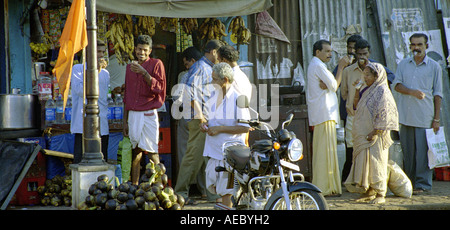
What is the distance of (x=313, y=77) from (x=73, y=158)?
347 centimetres

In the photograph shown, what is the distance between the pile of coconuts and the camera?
220 inches

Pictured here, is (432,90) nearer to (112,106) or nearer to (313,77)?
(313,77)

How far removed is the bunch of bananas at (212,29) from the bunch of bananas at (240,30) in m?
0.20

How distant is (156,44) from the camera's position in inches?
364

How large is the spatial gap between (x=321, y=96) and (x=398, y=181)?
1.53m

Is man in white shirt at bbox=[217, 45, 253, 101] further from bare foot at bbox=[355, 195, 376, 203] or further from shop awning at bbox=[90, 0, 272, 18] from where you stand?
bare foot at bbox=[355, 195, 376, 203]

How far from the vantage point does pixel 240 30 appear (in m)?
8.74

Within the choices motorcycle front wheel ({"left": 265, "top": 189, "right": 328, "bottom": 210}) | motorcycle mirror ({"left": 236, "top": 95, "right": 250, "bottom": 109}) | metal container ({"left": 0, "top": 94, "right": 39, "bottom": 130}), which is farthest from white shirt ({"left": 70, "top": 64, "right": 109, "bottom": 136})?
motorcycle front wheel ({"left": 265, "top": 189, "right": 328, "bottom": 210})

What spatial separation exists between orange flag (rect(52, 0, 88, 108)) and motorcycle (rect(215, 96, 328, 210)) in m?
1.93

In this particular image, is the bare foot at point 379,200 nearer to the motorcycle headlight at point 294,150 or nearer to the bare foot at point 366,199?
the bare foot at point 366,199

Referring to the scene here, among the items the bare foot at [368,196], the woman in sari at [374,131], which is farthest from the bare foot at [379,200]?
the bare foot at [368,196]

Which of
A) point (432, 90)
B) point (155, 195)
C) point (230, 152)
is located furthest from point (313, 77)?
point (155, 195)

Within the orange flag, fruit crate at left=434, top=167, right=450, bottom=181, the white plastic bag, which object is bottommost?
fruit crate at left=434, top=167, right=450, bottom=181

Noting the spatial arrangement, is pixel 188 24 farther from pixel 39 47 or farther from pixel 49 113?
pixel 49 113
